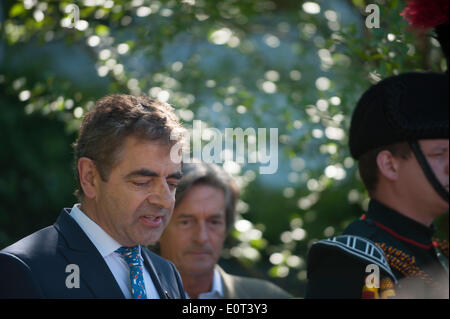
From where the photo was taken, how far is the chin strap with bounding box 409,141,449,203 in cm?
279

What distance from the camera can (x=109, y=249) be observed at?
2.43 metres

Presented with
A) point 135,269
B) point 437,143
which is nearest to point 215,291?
point 135,269

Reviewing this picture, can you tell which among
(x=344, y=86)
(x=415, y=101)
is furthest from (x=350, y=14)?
(x=415, y=101)

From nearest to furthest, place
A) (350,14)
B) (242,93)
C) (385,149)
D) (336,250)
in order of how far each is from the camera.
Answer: (336,250)
(385,149)
(242,93)
(350,14)

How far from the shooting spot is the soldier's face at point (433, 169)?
111 inches

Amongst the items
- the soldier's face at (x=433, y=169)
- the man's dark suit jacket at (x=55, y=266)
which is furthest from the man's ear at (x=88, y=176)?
the soldier's face at (x=433, y=169)

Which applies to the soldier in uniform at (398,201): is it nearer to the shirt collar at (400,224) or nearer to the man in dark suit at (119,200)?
the shirt collar at (400,224)

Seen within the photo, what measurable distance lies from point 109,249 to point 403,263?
125 centimetres

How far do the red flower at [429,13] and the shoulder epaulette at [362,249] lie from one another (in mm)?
958

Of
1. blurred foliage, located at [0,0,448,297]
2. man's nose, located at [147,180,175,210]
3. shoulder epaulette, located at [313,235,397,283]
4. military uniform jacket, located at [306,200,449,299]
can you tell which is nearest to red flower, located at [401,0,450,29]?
blurred foliage, located at [0,0,448,297]

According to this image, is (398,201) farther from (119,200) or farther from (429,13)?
Answer: (119,200)
